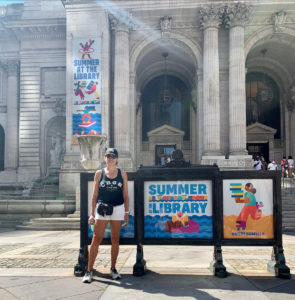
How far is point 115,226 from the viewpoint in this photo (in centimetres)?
461

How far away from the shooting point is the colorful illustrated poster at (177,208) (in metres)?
5.01

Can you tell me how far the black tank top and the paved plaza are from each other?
1.22 m

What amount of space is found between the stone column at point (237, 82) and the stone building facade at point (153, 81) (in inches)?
2.6

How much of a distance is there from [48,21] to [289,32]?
1871 cm

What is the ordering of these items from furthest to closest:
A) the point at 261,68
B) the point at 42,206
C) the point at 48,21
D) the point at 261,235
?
1. the point at 261,68
2. the point at 48,21
3. the point at 42,206
4. the point at 261,235

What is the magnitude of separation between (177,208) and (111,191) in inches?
48.7

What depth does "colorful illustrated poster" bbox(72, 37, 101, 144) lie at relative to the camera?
19.8m

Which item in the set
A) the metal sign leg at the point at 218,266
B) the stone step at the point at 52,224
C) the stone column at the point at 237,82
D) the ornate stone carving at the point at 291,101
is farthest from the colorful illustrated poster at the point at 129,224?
the ornate stone carving at the point at 291,101

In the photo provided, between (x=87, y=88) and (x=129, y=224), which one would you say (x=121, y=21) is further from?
(x=129, y=224)

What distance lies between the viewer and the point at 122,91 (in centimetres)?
2005

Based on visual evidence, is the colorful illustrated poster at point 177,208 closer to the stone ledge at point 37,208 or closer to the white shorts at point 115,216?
the white shorts at point 115,216

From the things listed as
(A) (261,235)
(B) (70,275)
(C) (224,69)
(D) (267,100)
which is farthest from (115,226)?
(D) (267,100)

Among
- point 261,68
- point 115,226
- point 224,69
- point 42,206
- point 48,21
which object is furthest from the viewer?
point 261,68

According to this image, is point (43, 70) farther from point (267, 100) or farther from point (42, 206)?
point (267, 100)
